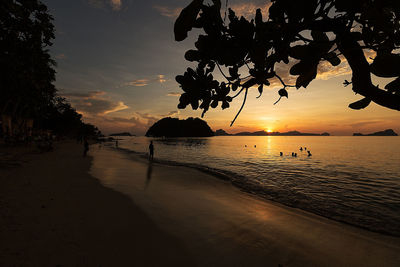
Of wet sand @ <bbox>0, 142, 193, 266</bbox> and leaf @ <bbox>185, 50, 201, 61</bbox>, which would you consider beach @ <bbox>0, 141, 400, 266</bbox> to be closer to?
wet sand @ <bbox>0, 142, 193, 266</bbox>

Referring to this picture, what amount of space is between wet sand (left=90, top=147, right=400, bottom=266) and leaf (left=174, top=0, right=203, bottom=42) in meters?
4.71

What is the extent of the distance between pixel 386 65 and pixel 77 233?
641 centimetres

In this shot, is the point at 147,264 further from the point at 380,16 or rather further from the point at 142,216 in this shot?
the point at 380,16

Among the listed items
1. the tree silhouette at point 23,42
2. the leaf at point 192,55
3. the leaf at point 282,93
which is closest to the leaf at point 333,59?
the leaf at point 282,93

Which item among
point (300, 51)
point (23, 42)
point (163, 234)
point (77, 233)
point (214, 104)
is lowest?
point (163, 234)

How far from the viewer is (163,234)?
5.12m

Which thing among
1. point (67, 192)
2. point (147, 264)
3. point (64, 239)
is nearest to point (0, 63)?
point (67, 192)

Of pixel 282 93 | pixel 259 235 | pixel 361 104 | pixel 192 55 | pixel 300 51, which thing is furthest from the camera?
pixel 259 235

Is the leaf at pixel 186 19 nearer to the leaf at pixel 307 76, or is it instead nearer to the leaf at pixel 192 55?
the leaf at pixel 192 55

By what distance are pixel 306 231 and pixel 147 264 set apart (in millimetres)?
5259

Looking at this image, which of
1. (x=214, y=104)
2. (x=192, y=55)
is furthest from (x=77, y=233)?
(x=192, y=55)

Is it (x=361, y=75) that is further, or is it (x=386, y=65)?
(x=361, y=75)

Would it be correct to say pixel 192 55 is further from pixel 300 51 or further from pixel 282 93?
pixel 282 93

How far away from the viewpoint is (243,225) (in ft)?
19.8
